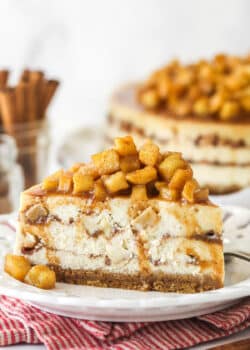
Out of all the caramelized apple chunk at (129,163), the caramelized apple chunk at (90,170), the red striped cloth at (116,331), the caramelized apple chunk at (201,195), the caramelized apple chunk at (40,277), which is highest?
the caramelized apple chunk at (129,163)

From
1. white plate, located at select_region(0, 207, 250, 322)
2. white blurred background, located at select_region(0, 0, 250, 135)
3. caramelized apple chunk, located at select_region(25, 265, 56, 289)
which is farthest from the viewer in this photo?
white blurred background, located at select_region(0, 0, 250, 135)

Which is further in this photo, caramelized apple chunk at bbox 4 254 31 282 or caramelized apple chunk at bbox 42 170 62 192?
caramelized apple chunk at bbox 42 170 62 192

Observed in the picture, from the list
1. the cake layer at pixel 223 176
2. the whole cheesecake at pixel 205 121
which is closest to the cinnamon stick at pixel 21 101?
the whole cheesecake at pixel 205 121

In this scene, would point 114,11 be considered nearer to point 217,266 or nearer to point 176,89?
point 176,89

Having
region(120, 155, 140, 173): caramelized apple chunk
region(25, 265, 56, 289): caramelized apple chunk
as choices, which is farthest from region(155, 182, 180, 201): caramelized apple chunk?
region(25, 265, 56, 289): caramelized apple chunk

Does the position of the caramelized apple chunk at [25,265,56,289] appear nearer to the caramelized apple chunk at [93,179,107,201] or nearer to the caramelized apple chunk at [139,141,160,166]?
the caramelized apple chunk at [93,179,107,201]

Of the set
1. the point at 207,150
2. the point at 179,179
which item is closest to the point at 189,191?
the point at 179,179

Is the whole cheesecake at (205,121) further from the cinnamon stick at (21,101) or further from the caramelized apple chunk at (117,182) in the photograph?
the caramelized apple chunk at (117,182)
